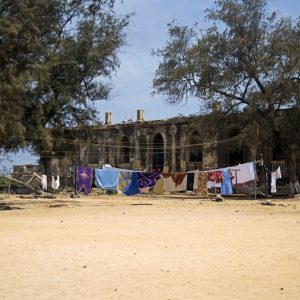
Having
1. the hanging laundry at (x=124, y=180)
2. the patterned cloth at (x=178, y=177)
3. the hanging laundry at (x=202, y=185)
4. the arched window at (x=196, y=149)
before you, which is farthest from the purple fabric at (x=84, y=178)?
the arched window at (x=196, y=149)

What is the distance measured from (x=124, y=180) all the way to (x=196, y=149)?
46.1 ft

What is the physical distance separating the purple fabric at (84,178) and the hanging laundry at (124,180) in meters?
1.84

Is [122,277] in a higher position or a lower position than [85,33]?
lower

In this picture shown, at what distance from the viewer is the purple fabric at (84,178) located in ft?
107

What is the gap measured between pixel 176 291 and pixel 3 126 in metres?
17.1

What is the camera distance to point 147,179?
112ft

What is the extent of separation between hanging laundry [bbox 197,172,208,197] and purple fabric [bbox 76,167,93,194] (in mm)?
6730

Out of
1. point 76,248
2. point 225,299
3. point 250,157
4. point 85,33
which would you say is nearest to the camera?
point 225,299

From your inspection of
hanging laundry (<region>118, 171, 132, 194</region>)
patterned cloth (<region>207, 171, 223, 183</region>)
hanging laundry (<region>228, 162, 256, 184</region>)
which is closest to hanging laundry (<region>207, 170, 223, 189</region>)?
patterned cloth (<region>207, 171, 223, 183</region>)

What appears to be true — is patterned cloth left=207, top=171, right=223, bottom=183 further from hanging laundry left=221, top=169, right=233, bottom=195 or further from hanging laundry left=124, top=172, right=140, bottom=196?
Answer: hanging laundry left=124, top=172, right=140, bottom=196

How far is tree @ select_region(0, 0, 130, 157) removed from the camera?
2320 cm

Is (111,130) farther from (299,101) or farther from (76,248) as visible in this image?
(76,248)

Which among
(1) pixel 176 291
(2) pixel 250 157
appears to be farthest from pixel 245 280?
(2) pixel 250 157

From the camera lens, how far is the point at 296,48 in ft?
108
